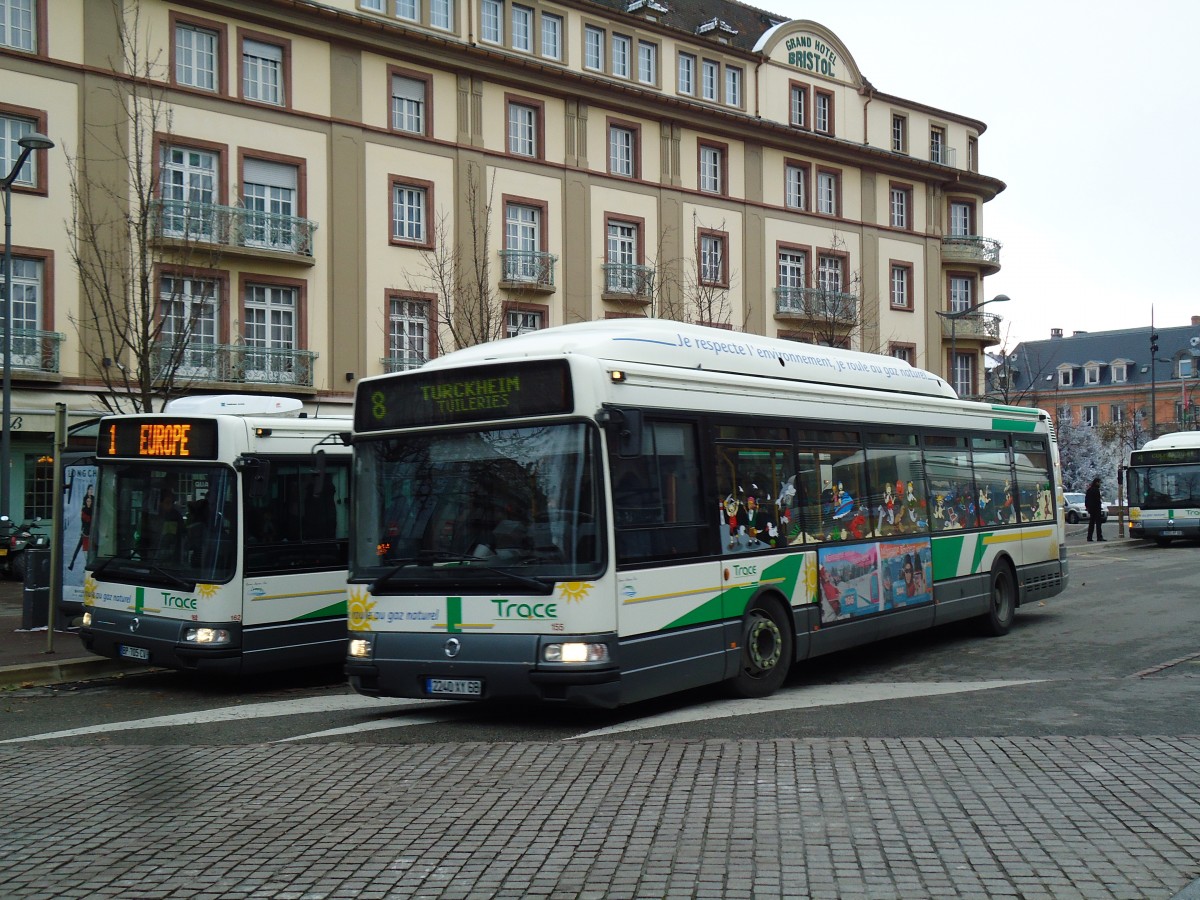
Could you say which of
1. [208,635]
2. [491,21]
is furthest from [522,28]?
[208,635]

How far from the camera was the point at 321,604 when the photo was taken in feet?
42.0

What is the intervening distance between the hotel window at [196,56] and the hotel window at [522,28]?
9.00m

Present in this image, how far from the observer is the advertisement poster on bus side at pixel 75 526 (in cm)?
1580

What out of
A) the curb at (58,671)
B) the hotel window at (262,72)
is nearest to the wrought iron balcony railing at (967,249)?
the hotel window at (262,72)

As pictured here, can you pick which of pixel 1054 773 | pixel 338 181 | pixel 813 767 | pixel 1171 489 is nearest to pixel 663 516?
pixel 813 767

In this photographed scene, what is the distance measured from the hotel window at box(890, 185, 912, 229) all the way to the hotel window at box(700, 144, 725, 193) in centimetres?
948

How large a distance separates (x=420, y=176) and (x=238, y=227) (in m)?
5.50

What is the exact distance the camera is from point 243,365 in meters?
31.4

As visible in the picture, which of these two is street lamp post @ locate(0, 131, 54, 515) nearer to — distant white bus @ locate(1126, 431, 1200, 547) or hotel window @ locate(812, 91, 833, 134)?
hotel window @ locate(812, 91, 833, 134)

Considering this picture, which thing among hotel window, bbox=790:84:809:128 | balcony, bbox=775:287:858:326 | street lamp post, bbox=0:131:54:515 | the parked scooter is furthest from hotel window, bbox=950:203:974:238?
street lamp post, bbox=0:131:54:515

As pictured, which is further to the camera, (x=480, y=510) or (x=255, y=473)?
(x=255, y=473)

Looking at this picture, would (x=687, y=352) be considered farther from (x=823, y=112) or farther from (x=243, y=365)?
(x=823, y=112)

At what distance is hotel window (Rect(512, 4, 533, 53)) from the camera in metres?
36.5

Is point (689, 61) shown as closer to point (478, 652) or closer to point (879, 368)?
point (879, 368)
